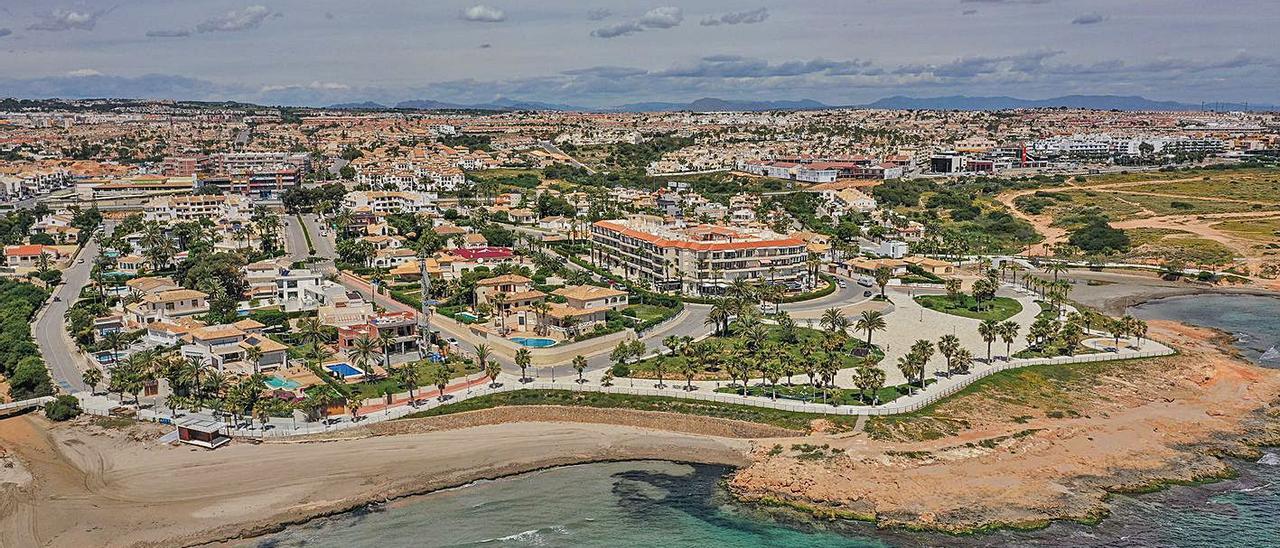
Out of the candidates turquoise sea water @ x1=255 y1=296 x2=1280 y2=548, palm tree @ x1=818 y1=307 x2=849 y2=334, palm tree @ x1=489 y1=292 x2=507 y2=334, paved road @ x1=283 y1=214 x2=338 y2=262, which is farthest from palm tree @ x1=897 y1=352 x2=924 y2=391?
paved road @ x1=283 y1=214 x2=338 y2=262

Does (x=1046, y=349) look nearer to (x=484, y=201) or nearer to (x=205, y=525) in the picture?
(x=205, y=525)

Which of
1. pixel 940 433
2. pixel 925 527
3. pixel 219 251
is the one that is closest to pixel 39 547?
pixel 925 527

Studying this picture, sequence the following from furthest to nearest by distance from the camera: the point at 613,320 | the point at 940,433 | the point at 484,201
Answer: the point at 484,201 → the point at 613,320 → the point at 940,433

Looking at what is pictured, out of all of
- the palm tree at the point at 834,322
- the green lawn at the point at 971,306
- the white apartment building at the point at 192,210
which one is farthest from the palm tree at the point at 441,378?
the white apartment building at the point at 192,210

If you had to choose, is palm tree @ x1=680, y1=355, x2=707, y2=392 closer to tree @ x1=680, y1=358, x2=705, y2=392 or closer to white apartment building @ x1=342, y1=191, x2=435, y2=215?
tree @ x1=680, y1=358, x2=705, y2=392

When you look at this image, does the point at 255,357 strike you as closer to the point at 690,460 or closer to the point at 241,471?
the point at 241,471

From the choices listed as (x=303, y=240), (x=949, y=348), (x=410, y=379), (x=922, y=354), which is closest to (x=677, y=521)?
(x=410, y=379)
